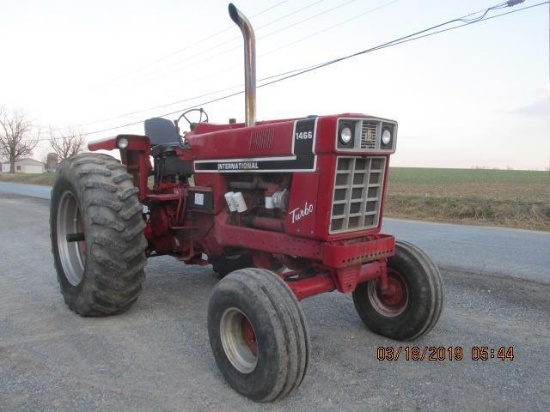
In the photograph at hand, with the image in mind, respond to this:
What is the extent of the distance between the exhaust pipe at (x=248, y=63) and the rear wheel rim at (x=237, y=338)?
1.67 metres

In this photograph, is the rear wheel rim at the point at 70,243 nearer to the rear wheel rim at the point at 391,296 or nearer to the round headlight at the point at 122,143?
the round headlight at the point at 122,143

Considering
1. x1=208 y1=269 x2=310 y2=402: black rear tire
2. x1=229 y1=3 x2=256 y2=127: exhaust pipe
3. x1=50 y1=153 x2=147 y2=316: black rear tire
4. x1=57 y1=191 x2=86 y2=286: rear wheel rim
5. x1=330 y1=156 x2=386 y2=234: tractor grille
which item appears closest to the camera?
x1=208 y1=269 x2=310 y2=402: black rear tire

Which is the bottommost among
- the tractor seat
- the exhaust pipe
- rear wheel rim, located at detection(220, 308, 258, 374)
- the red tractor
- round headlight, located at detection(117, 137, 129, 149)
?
rear wheel rim, located at detection(220, 308, 258, 374)

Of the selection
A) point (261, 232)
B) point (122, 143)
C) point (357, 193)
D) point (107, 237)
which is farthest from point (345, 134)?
point (122, 143)

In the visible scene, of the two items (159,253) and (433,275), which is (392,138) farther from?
(159,253)

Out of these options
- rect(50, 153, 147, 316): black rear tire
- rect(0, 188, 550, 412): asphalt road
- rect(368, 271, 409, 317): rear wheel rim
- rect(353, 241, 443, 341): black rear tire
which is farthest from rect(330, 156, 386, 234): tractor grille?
rect(50, 153, 147, 316): black rear tire

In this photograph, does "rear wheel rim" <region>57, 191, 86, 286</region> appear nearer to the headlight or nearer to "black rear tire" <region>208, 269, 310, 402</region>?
"black rear tire" <region>208, 269, 310, 402</region>

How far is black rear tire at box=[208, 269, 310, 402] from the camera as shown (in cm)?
282

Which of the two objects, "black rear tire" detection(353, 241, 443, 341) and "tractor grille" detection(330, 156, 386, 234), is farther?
"black rear tire" detection(353, 241, 443, 341)

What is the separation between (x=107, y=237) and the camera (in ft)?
13.2

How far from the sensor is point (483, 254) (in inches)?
281

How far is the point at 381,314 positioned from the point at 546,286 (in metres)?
2.50

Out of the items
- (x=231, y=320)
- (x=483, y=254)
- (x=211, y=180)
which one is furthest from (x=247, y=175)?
(x=483, y=254)

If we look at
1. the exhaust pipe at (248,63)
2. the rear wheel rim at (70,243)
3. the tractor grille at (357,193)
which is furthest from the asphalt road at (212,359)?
the exhaust pipe at (248,63)
